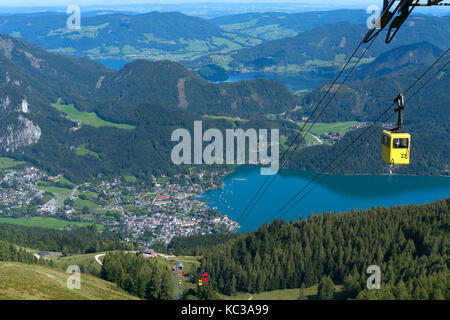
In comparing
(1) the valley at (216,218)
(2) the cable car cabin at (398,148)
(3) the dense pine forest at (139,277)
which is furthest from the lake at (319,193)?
(2) the cable car cabin at (398,148)

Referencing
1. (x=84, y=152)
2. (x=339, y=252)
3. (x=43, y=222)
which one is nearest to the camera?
(x=339, y=252)

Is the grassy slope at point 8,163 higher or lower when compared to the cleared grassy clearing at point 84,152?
lower

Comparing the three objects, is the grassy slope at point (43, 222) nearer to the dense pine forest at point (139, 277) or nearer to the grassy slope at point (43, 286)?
the dense pine forest at point (139, 277)

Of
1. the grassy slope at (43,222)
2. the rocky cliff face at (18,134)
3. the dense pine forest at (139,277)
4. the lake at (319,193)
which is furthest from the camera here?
the rocky cliff face at (18,134)

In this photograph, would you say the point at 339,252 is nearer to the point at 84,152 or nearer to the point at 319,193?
the point at 319,193

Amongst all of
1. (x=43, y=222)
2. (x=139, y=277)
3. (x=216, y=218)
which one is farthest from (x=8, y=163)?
(x=139, y=277)
